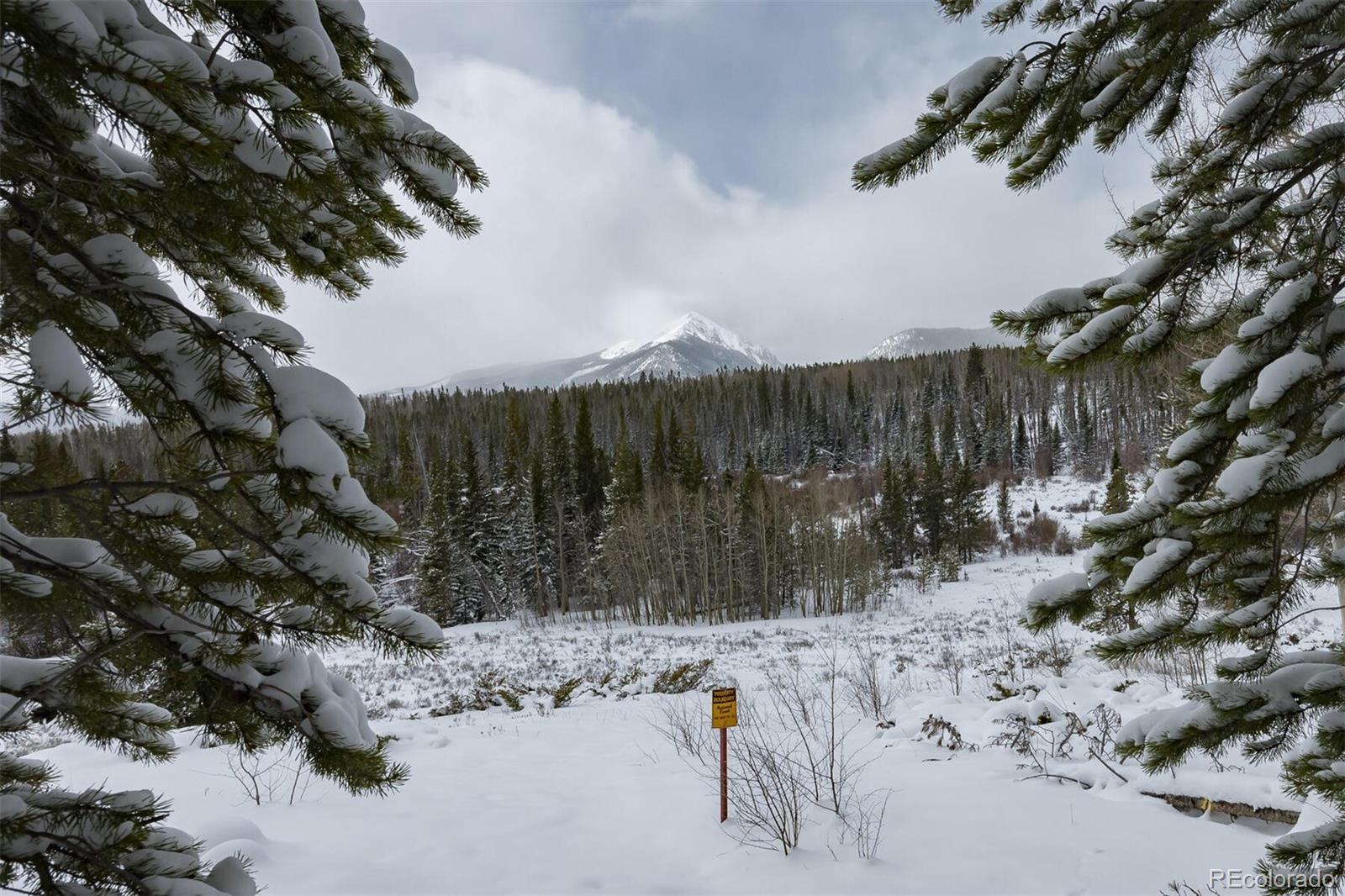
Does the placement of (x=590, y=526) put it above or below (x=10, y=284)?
above

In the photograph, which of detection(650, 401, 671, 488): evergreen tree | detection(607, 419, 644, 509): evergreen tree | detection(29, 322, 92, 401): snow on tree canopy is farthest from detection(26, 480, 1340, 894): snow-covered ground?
detection(650, 401, 671, 488): evergreen tree

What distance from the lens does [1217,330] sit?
8.82 ft

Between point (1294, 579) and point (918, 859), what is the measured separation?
10.6 feet

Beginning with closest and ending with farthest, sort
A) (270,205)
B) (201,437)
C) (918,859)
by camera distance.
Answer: (201,437) → (270,205) → (918,859)

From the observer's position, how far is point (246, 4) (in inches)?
70.7

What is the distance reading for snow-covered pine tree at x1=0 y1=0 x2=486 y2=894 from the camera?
1559 mm

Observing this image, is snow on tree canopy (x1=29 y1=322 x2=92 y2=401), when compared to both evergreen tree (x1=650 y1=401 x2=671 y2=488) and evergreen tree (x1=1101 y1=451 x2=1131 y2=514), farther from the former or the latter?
evergreen tree (x1=650 y1=401 x2=671 y2=488)

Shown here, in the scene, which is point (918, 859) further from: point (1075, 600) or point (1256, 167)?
point (1256, 167)

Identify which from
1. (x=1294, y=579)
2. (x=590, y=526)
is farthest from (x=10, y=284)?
(x=590, y=526)

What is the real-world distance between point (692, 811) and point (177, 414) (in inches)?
195

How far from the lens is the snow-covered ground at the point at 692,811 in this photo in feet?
13.4

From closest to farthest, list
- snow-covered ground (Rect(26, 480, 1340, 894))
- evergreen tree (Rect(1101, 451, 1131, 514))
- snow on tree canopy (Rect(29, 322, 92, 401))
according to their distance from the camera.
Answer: snow on tree canopy (Rect(29, 322, 92, 401)) < snow-covered ground (Rect(26, 480, 1340, 894)) < evergreen tree (Rect(1101, 451, 1131, 514))

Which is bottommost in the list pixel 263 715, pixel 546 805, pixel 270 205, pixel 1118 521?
pixel 546 805

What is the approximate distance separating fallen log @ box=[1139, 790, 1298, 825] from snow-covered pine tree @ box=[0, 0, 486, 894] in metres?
5.56
